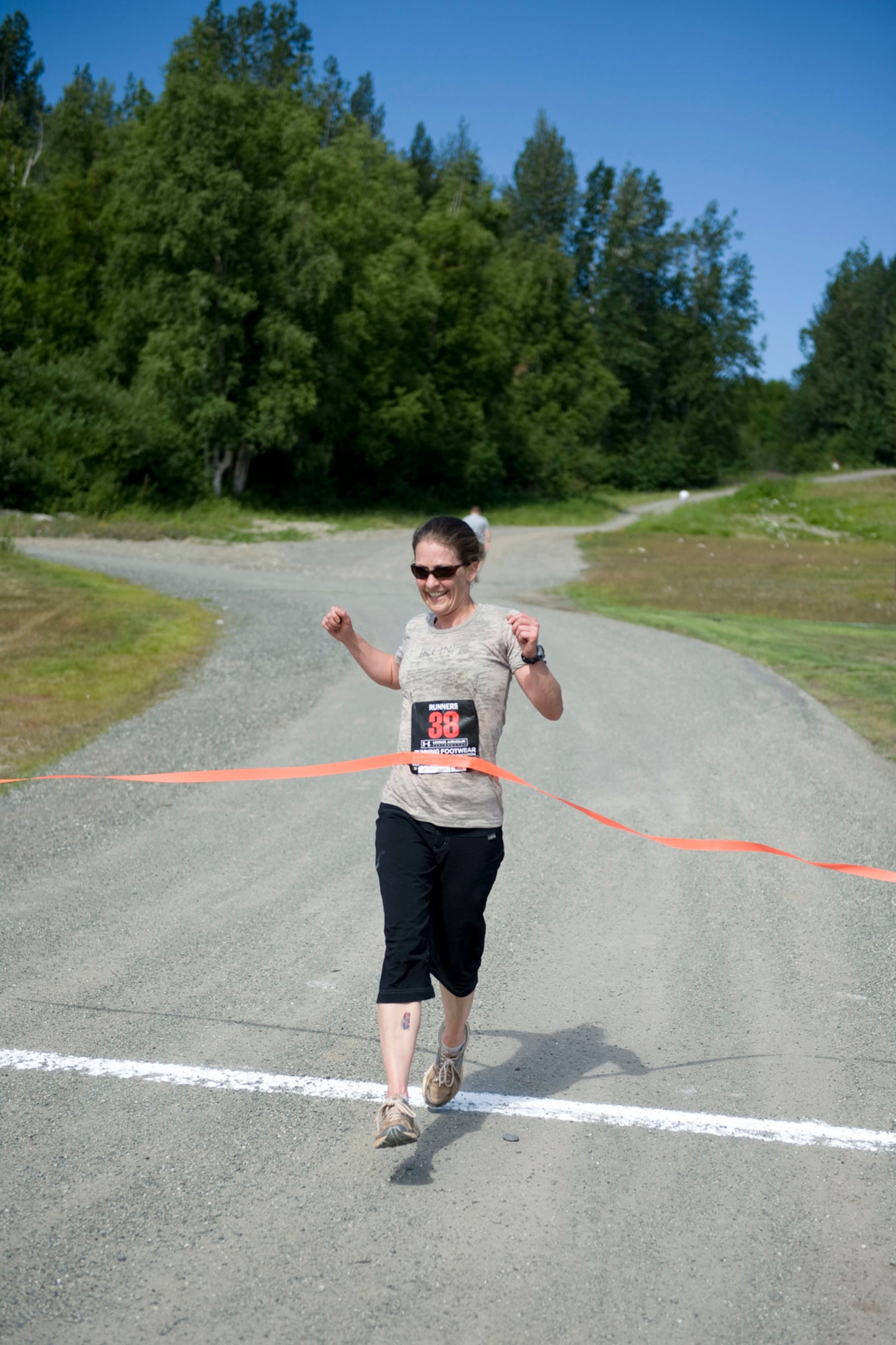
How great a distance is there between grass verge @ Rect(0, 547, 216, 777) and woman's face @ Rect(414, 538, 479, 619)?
627 cm

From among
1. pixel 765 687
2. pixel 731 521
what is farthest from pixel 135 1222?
pixel 731 521

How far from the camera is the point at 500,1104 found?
13.9ft

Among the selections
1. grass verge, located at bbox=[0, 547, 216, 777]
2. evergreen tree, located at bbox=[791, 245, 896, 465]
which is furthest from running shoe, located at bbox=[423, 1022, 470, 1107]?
evergreen tree, located at bbox=[791, 245, 896, 465]

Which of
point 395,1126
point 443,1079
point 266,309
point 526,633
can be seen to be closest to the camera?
point 395,1126

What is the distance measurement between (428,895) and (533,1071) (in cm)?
102

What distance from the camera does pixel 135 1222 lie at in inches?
130

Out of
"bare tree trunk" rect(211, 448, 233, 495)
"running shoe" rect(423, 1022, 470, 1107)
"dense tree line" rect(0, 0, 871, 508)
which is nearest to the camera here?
"running shoe" rect(423, 1022, 470, 1107)

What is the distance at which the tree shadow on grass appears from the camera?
3.99 metres

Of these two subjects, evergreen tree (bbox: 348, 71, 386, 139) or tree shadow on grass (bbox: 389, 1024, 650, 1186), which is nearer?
tree shadow on grass (bbox: 389, 1024, 650, 1186)

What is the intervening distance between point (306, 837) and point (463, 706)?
4.14m

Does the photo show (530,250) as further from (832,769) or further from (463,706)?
(463,706)

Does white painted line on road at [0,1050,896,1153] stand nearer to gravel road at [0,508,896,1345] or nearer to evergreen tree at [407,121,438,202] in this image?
gravel road at [0,508,896,1345]

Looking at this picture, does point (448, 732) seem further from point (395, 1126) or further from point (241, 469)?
point (241, 469)

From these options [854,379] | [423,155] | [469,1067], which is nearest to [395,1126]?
[469,1067]
